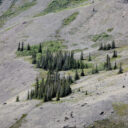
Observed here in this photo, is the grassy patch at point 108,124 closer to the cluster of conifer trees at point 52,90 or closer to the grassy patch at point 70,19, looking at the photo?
the cluster of conifer trees at point 52,90

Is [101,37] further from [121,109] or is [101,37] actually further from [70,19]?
[121,109]

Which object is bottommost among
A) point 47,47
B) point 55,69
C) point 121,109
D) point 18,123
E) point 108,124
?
point 18,123

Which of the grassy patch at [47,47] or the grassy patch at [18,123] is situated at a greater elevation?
the grassy patch at [47,47]

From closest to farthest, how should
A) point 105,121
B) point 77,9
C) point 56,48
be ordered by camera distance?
1. point 105,121
2. point 56,48
3. point 77,9

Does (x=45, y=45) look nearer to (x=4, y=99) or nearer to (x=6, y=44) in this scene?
(x=6, y=44)

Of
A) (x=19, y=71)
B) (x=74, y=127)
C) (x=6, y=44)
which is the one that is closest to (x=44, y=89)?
(x=74, y=127)

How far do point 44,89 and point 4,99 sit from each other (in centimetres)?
1954

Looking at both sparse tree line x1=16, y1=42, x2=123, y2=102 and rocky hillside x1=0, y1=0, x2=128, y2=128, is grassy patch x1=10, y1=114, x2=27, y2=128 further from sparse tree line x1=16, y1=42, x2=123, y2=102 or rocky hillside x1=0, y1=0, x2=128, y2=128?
sparse tree line x1=16, y1=42, x2=123, y2=102

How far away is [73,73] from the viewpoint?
103438 mm

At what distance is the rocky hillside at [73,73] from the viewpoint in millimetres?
52594

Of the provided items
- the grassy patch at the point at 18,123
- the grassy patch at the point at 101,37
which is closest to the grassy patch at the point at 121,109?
the grassy patch at the point at 18,123

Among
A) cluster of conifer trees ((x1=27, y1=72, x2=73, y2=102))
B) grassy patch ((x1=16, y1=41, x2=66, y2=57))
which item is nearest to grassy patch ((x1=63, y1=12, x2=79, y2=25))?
grassy patch ((x1=16, y1=41, x2=66, y2=57))

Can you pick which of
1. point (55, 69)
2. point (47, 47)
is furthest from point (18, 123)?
point (47, 47)

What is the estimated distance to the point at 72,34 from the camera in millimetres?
168125
